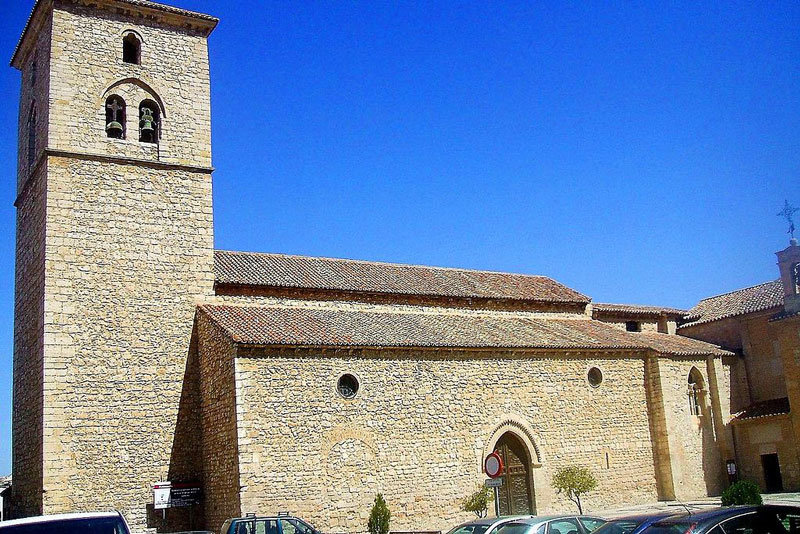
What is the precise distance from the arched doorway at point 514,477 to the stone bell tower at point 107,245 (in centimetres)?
998

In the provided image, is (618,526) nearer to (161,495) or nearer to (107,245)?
(161,495)

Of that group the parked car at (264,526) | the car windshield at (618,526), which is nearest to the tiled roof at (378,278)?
the parked car at (264,526)

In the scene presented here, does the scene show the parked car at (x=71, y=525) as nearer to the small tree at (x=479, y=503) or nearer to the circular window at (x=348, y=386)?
the circular window at (x=348, y=386)

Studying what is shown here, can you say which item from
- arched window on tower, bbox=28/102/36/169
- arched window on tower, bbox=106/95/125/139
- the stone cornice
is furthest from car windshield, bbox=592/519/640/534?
arched window on tower, bbox=28/102/36/169

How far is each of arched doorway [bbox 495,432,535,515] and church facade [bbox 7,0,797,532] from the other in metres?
0.07

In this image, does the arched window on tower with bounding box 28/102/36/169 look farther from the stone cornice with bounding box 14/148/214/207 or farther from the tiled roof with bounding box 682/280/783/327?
the tiled roof with bounding box 682/280/783/327

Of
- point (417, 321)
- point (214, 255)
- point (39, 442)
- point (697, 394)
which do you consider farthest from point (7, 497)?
point (697, 394)

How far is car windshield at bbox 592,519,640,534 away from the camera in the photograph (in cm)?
891

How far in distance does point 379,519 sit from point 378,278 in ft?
31.6

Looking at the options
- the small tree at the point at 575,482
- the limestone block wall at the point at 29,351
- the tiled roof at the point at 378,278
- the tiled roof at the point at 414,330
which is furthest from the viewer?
the tiled roof at the point at 378,278

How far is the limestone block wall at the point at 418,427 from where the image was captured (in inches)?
776

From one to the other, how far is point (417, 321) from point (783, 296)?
1561 centimetres

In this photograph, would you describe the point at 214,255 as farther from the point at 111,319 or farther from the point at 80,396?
the point at 80,396

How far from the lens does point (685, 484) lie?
2609 centimetres
